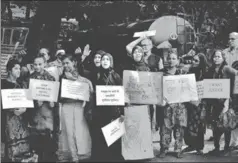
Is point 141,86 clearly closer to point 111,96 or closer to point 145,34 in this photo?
point 111,96

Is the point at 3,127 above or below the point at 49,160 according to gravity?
above

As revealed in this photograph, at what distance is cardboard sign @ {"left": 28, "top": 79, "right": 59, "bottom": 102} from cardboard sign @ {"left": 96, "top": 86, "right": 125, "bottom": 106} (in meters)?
0.45

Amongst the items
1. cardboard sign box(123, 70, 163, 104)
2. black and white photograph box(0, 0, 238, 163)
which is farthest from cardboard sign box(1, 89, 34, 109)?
cardboard sign box(123, 70, 163, 104)

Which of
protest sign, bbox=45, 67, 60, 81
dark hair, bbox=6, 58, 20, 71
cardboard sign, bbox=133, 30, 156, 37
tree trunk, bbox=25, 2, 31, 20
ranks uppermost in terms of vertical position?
tree trunk, bbox=25, 2, 31, 20

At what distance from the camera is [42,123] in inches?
164

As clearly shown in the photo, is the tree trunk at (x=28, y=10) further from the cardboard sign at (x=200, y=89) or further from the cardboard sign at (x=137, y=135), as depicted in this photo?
the cardboard sign at (x=200, y=89)

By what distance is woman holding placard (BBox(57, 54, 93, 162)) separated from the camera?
13.6 feet

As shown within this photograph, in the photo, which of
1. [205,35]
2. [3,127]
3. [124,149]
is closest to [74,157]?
[124,149]

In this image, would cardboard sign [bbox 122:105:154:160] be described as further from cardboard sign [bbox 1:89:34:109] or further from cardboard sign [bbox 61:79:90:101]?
cardboard sign [bbox 1:89:34:109]

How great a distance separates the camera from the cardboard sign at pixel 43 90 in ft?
13.5

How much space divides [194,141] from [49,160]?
1.56 m

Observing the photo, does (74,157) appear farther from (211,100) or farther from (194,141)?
(211,100)

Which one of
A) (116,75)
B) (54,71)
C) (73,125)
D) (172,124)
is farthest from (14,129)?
(172,124)

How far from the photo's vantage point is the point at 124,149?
4.21 metres
